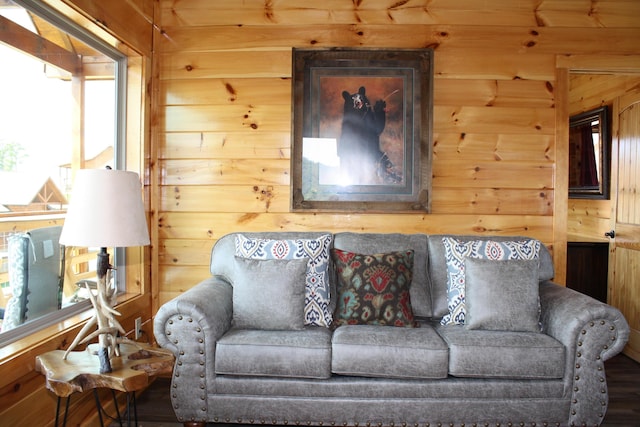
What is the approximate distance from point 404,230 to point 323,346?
1.20 metres

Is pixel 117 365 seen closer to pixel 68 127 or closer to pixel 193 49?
pixel 68 127

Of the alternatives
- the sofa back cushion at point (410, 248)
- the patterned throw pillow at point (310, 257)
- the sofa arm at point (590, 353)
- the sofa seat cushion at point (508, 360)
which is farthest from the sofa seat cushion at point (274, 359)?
the sofa arm at point (590, 353)

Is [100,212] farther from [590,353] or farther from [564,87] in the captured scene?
[564,87]

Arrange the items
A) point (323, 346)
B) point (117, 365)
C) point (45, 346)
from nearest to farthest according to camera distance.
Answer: point (117, 365) → point (45, 346) → point (323, 346)

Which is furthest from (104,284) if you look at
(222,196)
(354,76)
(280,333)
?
(354,76)

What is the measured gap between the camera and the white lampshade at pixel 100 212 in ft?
6.07

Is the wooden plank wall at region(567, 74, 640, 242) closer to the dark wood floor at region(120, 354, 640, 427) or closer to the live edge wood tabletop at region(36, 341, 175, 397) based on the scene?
the dark wood floor at region(120, 354, 640, 427)

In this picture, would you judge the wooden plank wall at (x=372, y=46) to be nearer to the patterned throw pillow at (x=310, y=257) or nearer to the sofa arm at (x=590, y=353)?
the patterned throw pillow at (x=310, y=257)

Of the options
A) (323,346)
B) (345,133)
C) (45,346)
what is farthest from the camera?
(345,133)

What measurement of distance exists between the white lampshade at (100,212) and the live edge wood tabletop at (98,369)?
48 cm

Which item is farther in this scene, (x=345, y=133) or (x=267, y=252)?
(x=345, y=133)

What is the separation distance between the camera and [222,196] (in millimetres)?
3283

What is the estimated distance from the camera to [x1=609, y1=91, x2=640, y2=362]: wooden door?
361 cm

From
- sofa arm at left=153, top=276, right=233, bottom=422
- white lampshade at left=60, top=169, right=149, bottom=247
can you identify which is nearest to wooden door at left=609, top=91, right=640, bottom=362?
sofa arm at left=153, top=276, right=233, bottom=422
